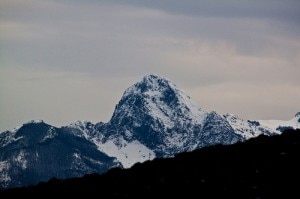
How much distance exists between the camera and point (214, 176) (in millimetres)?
70750

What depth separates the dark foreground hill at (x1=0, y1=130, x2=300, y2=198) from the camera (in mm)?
66312

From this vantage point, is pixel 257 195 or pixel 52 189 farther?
pixel 52 189

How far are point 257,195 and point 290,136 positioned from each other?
1978 cm

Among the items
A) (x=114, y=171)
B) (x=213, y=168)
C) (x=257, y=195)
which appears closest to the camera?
(x=257, y=195)

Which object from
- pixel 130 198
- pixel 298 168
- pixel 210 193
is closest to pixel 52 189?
→ pixel 130 198

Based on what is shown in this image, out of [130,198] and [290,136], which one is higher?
[290,136]

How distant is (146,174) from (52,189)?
31.9 feet

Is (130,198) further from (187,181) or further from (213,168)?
(213,168)

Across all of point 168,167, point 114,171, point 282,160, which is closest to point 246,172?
point 282,160

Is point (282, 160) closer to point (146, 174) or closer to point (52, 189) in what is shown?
point (146, 174)

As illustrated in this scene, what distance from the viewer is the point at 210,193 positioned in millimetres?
65750

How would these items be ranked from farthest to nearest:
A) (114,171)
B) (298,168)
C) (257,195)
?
(114,171) → (298,168) → (257,195)

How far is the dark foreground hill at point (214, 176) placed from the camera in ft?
218

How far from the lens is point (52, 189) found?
254 ft
